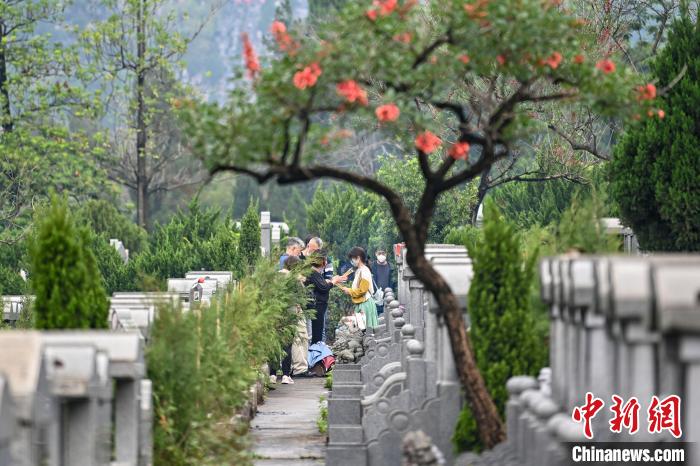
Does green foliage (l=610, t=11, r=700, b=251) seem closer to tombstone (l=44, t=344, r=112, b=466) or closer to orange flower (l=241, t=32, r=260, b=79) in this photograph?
orange flower (l=241, t=32, r=260, b=79)

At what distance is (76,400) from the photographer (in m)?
9.50

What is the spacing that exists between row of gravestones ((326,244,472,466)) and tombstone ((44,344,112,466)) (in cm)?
299

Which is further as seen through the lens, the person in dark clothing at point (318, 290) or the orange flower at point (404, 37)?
the person in dark clothing at point (318, 290)

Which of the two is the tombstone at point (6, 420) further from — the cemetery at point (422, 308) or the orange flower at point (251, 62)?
the orange flower at point (251, 62)

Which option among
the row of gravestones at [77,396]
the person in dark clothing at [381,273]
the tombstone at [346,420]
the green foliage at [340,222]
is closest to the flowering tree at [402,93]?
the row of gravestones at [77,396]

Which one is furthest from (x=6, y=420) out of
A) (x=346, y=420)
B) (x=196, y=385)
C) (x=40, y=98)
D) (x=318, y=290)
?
(x=40, y=98)

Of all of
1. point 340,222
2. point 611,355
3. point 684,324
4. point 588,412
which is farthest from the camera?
point 340,222

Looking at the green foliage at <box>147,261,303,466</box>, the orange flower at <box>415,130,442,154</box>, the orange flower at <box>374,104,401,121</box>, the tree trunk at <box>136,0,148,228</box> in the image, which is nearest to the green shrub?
the tree trunk at <box>136,0,148,228</box>

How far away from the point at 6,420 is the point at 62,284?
493cm

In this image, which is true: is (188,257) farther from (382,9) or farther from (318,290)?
(382,9)

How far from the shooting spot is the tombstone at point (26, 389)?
7.75 m

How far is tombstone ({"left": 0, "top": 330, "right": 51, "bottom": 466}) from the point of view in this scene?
775 centimetres

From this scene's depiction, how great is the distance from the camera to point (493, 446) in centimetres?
1182

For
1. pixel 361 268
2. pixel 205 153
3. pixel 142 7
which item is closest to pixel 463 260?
pixel 205 153
